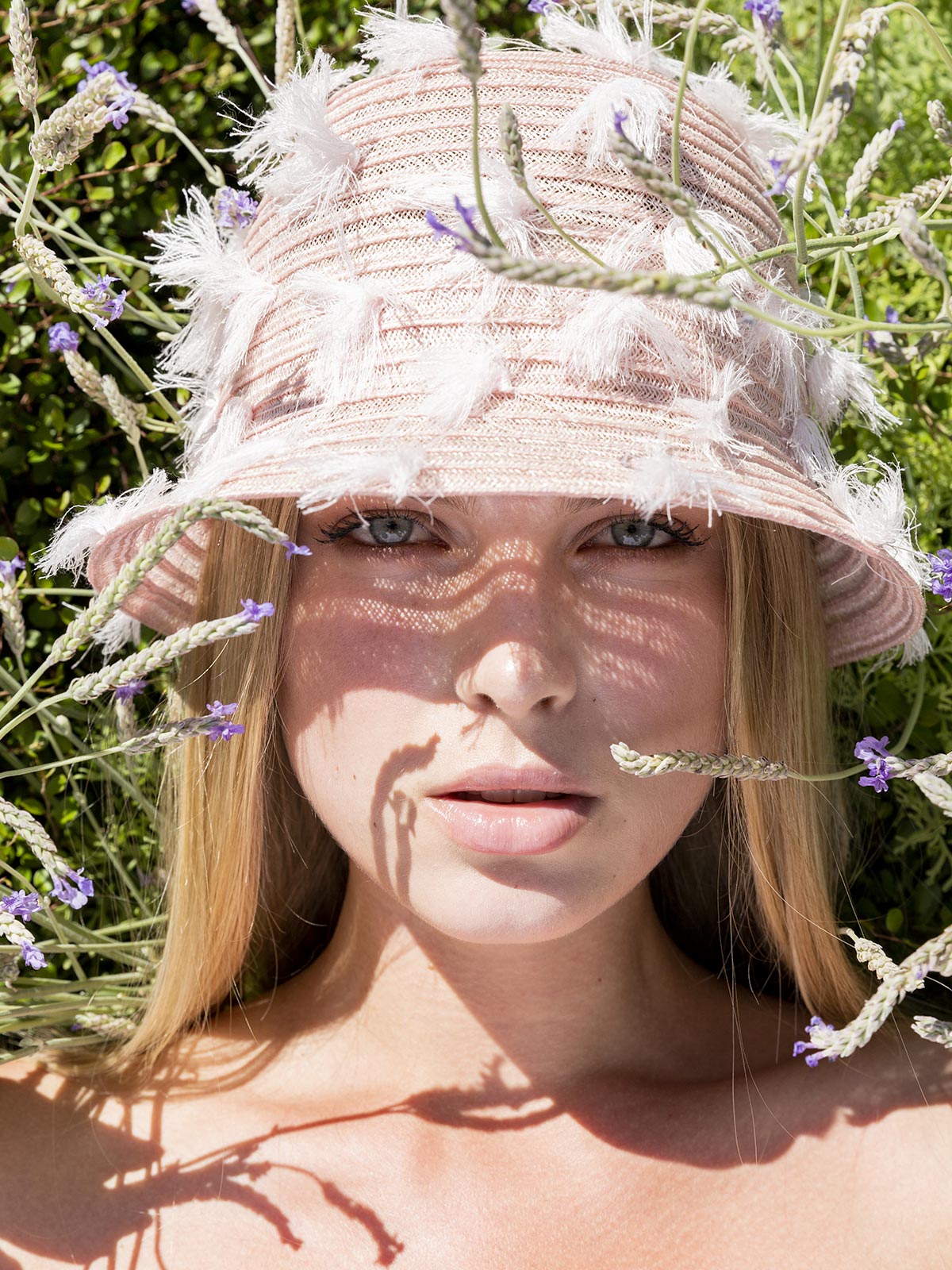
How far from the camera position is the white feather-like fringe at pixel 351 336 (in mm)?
1497

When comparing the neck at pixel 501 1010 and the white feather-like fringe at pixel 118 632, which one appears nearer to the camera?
the neck at pixel 501 1010

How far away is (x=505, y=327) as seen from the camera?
1.48 meters

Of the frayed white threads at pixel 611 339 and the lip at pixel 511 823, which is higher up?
the frayed white threads at pixel 611 339

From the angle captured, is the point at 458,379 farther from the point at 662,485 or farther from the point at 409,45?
the point at 409,45

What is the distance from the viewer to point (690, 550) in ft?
5.52

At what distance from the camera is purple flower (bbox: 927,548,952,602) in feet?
5.07

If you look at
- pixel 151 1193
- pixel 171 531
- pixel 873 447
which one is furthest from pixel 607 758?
pixel 873 447

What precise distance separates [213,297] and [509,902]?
851 mm

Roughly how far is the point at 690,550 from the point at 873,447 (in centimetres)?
87

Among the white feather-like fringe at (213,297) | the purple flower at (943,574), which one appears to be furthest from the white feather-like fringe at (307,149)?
the purple flower at (943,574)

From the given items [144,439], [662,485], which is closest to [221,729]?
[662,485]

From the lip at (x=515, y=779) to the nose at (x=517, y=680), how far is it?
63 millimetres

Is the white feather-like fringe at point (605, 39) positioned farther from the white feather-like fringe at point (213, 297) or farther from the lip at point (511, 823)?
the lip at point (511, 823)

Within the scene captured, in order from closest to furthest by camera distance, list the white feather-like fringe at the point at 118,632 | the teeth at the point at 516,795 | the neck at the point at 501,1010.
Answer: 1. the teeth at the point at 516,795
2. the neck at the point at 501,1010
3. the white feather-like fringe at the point at 118,632
